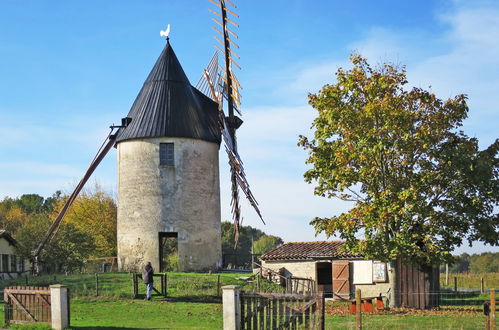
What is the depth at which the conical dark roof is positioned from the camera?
127ft

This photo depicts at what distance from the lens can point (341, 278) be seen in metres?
35.6

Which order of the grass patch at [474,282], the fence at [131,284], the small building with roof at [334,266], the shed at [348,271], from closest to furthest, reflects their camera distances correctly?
the shed at [348,271], the fence at [131,284], the small building with roof at [334,266], the grass patch at [474,282]

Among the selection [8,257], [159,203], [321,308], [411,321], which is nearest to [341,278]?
[159,203]

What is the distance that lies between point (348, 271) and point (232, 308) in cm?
1861

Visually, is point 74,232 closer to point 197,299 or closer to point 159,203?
point 159,203

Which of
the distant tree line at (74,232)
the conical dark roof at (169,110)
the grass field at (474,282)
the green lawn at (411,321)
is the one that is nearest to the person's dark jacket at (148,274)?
the green lawn at (411,321)

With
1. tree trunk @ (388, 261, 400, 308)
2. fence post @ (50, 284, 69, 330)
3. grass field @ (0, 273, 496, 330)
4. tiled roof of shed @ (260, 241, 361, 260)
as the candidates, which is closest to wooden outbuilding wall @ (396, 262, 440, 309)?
tree trunk @ (388, 261, 400, 308)

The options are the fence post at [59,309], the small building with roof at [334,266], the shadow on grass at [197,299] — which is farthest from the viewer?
the small building with roof at [334,266]

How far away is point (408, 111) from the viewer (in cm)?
2722

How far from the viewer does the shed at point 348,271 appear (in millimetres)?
29906

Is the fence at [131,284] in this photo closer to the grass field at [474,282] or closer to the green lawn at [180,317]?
the green lawn at [180,317]

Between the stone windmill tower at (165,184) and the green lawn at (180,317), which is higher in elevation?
the stone windmill tower at (165,184)

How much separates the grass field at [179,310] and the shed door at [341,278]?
4.61m

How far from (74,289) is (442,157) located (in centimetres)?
1625
